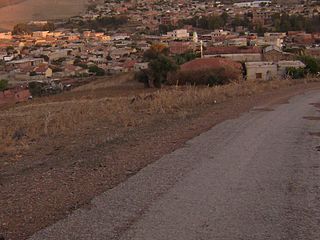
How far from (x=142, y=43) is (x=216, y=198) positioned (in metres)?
79.5

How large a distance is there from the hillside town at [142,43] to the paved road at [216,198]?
1837cm

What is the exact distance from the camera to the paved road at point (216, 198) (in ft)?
16.0

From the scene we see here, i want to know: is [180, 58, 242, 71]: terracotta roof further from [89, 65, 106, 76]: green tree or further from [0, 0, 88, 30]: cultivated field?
[0, 0, 88, 30]: cultivated field

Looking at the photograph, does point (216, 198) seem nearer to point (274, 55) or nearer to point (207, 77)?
point (207, 77)

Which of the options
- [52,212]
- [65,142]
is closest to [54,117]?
[65,142]

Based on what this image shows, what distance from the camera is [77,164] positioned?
7887 mm

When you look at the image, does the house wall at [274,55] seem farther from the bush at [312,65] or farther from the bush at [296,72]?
the bush at [296,72]

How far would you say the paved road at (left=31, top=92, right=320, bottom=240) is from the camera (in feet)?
16.0

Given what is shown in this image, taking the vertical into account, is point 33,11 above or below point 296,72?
above

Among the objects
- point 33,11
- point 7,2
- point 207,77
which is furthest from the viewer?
point 7,2

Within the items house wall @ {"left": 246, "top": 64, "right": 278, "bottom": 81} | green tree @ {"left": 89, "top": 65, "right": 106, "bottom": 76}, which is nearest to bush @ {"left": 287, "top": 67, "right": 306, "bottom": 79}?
house wall @ {"left": 246, "top": 64, "right": 278, "bottom": 81}

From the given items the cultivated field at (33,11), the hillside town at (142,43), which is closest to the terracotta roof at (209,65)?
the hillside town at (142,43)

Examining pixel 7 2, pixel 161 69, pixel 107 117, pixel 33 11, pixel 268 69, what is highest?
pixel 7 2

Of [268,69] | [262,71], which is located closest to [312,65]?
[268,69]
